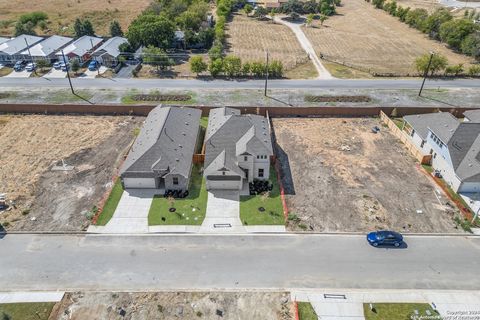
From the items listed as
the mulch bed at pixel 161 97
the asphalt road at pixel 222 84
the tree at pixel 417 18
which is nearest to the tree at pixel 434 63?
the asphalt road at pixel 222 84

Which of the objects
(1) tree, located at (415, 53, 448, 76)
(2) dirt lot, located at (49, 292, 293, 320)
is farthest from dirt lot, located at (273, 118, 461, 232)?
(1) tree, located at (415, 53, 448, 76)

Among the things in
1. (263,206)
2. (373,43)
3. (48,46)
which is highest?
(48,46)

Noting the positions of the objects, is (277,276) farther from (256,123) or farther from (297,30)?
(297,30)

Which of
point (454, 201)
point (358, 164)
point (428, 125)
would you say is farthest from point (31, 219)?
point (428, 125)

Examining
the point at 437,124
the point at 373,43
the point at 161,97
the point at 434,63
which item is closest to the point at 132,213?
the point at 161,97

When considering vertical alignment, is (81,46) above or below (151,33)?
below

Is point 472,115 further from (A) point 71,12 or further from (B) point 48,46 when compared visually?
(A) point 71,12

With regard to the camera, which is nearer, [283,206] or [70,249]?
[70,249]

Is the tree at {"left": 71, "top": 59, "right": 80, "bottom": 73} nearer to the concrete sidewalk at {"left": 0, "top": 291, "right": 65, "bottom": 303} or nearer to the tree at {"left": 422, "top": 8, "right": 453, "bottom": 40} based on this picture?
the concrete sidewalk at {"left": 0, "top": 291, "right": 65, "bottom": 303}
